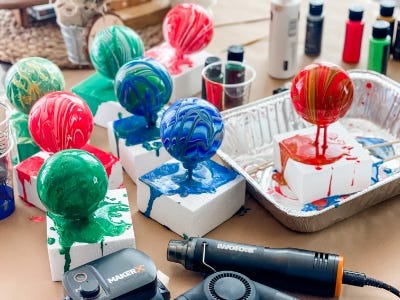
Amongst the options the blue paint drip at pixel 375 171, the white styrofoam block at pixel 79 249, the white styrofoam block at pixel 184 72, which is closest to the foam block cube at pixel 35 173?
the white styrofoam block at pixel 79 249

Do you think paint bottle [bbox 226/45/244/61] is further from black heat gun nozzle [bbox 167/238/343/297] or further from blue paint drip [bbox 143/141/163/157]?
black heat gun nozzle [bbox 167/238/343/297]

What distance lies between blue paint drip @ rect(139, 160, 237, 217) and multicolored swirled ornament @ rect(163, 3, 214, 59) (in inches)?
9.8

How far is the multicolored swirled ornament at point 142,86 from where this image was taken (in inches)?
33.5

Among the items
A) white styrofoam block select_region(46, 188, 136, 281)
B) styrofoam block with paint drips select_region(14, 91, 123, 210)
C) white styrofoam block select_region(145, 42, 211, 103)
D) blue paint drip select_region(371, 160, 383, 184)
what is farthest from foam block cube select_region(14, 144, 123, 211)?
blue paint drip select_region(371, 160, 383, 184)

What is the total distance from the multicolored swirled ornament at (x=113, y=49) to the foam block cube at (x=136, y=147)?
0.09 m

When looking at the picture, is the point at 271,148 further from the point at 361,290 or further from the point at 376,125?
the point at 361,290

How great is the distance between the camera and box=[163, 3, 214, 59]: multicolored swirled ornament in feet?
3.33

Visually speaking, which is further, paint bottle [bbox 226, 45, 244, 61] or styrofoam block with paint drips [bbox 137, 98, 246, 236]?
paint bottle [bbox 226, 45, 244, 61]

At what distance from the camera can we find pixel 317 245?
0.79 meters

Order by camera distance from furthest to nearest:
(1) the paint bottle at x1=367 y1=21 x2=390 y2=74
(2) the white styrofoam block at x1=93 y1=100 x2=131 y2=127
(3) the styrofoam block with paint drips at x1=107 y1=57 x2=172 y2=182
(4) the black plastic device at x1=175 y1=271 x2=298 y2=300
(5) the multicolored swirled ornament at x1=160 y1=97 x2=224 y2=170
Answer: (1) the paint bottle at x1=367 y1=21 x2=390 y2=74 → (2) the white styrofoam block at x1=93 y1=100 x2=131 y2=127 → (3) the styrofoam block with paint drips at x1=107 y1=57 x2=172 y2=182 → (5) the multicolored swirled ornament at x1=160 y1=97 x2=224 y2=170 → (4) the black plastic device at x1=175 y1=271 x2=298 y2=300

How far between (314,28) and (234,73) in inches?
9.0

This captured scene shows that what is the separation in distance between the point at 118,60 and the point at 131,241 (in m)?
0.32

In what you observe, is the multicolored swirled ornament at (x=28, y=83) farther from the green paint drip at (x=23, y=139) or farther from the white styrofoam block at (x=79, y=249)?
the white styrofoam block at (x=79, y=249)

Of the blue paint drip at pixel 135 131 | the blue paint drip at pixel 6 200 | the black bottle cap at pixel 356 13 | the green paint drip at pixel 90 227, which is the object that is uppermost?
the black bottle cap at pixel 356 13
